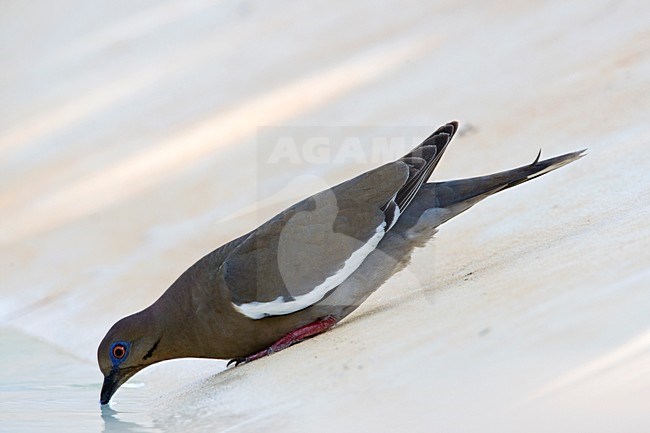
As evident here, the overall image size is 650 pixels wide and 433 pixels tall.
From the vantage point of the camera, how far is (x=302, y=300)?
272 cm

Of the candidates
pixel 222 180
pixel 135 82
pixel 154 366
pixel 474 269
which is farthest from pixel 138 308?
A: pixel 135 82

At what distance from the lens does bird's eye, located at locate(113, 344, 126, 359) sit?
282 cm

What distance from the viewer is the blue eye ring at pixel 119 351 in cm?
282

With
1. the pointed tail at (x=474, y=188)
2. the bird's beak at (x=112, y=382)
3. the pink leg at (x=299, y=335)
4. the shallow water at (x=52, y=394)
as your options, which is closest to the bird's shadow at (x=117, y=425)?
the shallow water at (x=52, y=394)

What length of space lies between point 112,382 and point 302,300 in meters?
0.54

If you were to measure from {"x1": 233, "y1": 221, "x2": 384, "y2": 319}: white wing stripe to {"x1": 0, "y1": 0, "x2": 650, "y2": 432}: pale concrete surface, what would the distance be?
10 centimetres

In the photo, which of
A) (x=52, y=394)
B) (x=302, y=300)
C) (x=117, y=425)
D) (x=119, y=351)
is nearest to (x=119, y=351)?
(x=119, y=351)

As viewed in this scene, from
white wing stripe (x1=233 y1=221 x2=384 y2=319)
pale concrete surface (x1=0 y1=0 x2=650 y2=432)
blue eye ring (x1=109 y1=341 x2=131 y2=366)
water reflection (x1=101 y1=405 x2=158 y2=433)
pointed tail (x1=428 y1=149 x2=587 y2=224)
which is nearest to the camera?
pale concrete surface (x1=0 y1=0 x2=650 y2=432)

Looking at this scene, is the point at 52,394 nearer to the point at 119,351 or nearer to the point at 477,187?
the point at 119,351

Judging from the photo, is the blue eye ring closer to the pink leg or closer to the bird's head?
the bird's head

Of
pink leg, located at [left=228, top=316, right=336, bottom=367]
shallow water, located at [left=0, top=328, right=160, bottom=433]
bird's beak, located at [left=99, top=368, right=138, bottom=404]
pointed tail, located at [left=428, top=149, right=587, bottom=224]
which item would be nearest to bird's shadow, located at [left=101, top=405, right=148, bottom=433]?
shallow water, located at [left=0, top=328, right=160, bottom=433]

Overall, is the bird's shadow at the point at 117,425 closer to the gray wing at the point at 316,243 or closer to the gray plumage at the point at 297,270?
the gray plumage at the point at 297,270

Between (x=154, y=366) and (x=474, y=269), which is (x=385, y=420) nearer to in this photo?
(x=474, y=269)

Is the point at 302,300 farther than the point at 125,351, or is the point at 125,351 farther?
the point at 125,351
